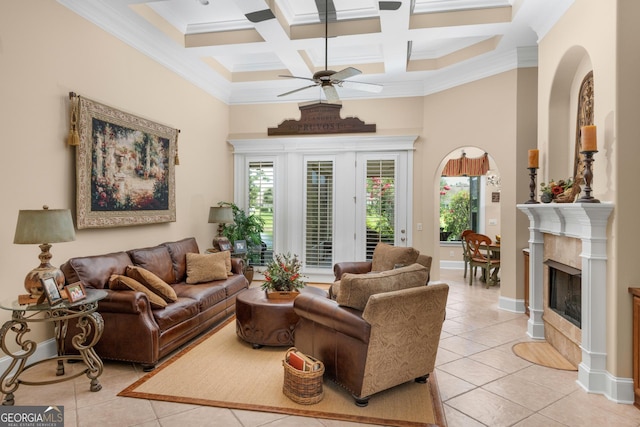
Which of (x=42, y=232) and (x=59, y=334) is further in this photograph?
(x=59, y=334)

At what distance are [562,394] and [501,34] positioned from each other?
166 inches

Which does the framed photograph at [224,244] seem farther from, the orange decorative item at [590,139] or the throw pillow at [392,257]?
the orange decorative item at [590,139]

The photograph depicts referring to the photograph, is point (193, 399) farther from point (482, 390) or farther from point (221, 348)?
point (482, 390)

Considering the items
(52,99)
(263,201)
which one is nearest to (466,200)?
(263,201)

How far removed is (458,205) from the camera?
948 cm

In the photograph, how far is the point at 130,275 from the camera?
12.8ft

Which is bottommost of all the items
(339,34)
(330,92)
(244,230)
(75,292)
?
(75,292)

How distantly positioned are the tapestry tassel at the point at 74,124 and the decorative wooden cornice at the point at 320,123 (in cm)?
380

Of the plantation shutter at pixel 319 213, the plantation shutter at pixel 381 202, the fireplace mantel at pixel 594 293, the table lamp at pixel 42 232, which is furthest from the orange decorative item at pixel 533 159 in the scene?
the table lamp at pixel 42 232

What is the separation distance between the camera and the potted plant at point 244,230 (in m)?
6.76

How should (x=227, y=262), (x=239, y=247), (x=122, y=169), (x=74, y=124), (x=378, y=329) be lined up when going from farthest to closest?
(x=239, y=247) < (x=227, y=262) < (x=122, y=169) < (x=74, y=124) < (x=378, y=329)

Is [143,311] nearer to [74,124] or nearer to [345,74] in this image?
[74,124]

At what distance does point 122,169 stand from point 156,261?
1.15m

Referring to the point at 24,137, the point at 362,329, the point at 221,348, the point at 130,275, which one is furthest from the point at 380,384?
the point at 24,137
